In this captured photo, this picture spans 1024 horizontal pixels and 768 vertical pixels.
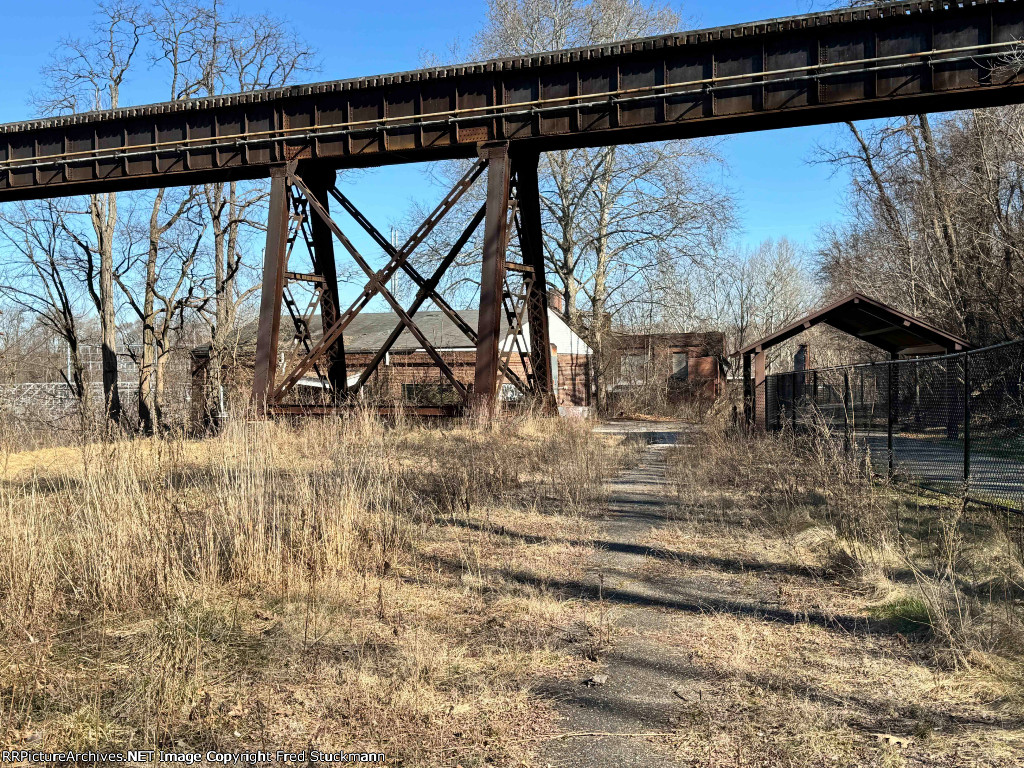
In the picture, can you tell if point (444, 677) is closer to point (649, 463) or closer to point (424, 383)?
point (649, 463)

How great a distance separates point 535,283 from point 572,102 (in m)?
4.14

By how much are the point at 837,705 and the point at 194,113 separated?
16.7 m

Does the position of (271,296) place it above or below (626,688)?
above

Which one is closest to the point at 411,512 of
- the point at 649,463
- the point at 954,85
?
the point at 649,463

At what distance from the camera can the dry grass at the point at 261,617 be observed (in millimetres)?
3203

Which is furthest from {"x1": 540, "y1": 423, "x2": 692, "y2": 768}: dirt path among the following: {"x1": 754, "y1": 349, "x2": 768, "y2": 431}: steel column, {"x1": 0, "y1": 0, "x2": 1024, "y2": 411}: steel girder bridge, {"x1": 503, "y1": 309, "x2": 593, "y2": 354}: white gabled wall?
{"x1": 503, "y1": 309, "x2": 593, "y2": 354}: white gabled wall

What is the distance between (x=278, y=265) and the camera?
49.3 ft

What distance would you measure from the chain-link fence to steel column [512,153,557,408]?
5.18 m

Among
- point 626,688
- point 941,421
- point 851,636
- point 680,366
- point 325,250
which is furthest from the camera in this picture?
point 680,366

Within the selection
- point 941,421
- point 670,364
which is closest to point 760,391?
point 941,421

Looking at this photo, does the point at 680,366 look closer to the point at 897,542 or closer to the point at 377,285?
the point at 377,285

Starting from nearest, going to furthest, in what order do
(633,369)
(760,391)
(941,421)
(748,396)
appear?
(941,421) → (760,391) → (748,396) → (633,369)

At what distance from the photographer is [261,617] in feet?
14.9

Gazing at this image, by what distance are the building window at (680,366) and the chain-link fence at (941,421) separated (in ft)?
56.1
